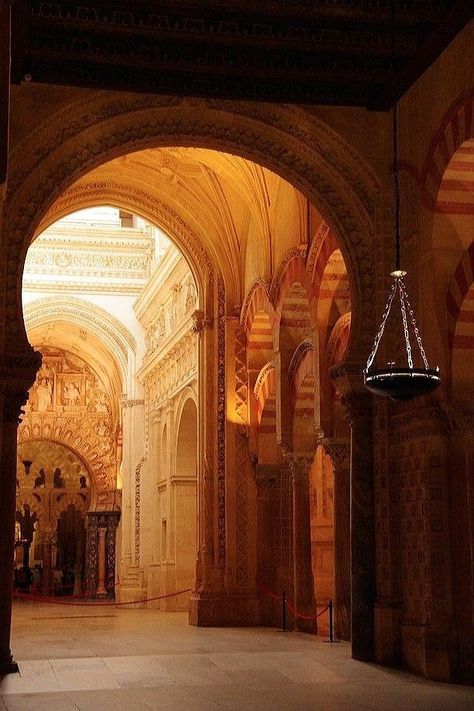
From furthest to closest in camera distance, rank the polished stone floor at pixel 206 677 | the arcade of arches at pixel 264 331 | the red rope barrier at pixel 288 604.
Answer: the red rope barrier at pixel 288 604 < the arcade of arches at pixel 264 331 < the polished stone floor at pixel 206 677

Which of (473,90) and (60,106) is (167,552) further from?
(473,90)

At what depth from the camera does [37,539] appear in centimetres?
3145

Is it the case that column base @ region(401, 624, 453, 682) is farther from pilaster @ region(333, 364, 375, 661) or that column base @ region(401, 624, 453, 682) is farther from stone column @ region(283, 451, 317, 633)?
stone column @ region(283, 451, 317, 633)

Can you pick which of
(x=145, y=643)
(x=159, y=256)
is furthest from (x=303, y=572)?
(x=159, y=256)

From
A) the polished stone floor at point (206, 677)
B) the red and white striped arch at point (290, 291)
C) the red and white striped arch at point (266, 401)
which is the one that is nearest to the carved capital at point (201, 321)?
the red and white striped arch at point (266, 401)

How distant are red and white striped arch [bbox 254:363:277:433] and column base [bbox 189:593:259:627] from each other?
96.8 inches

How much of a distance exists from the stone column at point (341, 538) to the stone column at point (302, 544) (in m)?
1.45

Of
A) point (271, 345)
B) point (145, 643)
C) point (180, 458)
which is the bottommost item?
point (145, 643)

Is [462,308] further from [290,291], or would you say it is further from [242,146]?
[290,291]

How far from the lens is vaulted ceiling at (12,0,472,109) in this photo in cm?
910

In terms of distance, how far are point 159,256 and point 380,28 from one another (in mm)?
14510

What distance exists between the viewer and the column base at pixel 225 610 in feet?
49.0

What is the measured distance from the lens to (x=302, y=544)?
14156mm

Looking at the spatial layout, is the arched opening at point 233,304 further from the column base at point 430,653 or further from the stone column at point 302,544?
the column base at point 430,653
